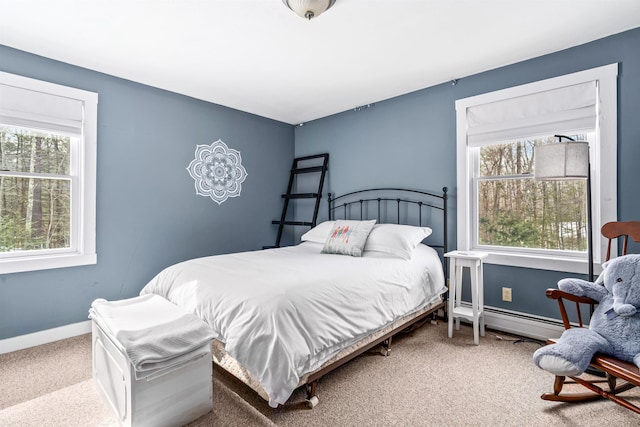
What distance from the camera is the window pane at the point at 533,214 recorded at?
261 centimetres

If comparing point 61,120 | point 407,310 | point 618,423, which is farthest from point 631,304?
point 61,120

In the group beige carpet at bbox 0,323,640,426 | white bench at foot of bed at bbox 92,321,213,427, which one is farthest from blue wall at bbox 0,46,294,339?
white bench at foot of bed at bbox 92,321,213,427

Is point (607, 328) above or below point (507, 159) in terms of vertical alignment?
below

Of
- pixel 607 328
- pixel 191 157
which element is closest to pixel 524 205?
pixel 607 328

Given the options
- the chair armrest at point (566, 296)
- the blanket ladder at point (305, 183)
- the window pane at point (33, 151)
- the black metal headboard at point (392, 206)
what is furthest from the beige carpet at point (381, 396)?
the blanket ladder at point (305, 183)

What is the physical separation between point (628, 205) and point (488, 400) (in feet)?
5.86

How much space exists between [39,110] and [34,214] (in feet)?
2.95

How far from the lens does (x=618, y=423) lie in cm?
159

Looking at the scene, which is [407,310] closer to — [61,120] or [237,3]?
[237,3]

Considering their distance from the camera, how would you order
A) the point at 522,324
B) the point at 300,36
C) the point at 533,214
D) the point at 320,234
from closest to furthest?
the point at 300,36 < the point at 522,324 < the point at 533,214 < the point at 320,234

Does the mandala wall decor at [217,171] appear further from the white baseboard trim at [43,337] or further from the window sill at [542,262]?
the window sill at [542,262]

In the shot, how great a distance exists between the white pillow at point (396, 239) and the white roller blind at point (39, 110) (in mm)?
2879

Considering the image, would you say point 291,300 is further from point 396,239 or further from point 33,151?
point 33,151

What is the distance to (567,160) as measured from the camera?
2141 mm
